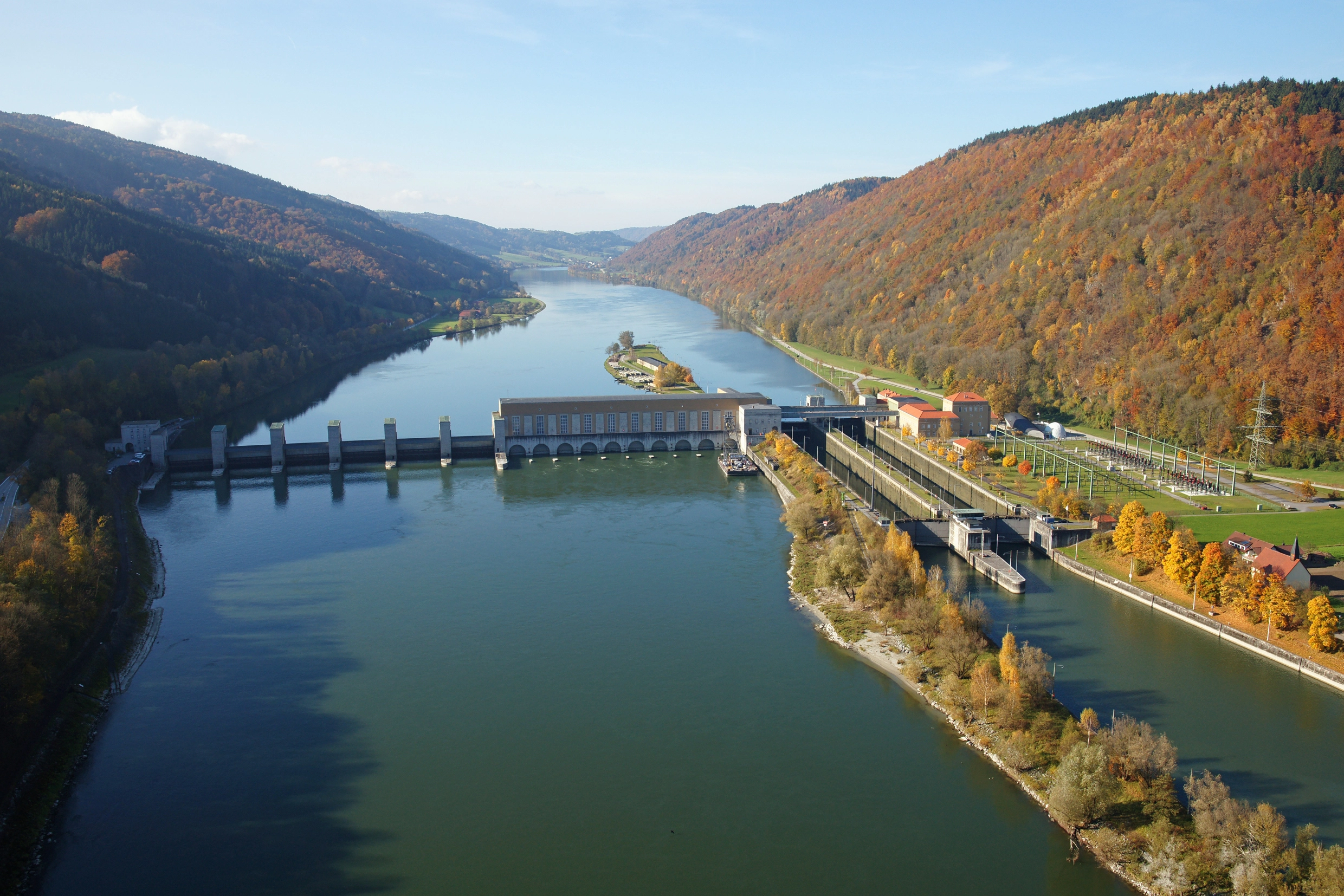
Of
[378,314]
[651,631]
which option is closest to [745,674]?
[651,631]

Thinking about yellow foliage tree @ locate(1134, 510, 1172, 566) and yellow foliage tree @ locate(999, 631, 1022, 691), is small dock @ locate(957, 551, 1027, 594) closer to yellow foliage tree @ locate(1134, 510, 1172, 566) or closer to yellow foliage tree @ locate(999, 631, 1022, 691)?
yellow foliage tree @ locate(1134, 510, 1172, 566)

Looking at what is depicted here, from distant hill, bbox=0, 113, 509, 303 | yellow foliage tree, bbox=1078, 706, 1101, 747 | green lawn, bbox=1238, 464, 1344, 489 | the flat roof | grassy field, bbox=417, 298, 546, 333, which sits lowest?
yellow foliage tree, bbox=1078, 706, 1101, 747

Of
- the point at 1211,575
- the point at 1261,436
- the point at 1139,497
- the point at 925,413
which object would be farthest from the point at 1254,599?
the point at 925,413

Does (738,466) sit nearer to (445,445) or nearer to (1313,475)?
(445,445)

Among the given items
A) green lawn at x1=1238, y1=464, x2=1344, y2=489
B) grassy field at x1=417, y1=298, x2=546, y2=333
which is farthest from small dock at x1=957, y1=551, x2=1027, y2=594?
grassy field at x1=417, y1=298, x2=546, y2=333

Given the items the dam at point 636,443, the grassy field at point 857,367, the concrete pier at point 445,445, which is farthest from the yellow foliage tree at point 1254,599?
the grassy field at point 857,367
